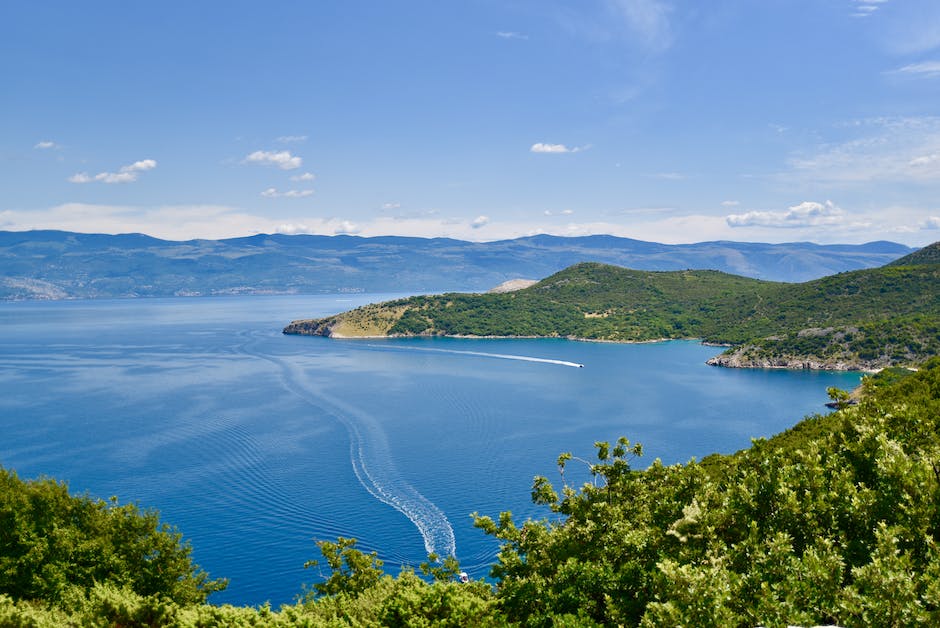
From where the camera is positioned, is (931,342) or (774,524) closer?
(774,524)

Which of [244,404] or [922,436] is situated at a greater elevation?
[922,436]

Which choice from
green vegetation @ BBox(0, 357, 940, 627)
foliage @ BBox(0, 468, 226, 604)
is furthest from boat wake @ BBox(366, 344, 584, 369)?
foliage @ BBox(0, 468, 226, 604)

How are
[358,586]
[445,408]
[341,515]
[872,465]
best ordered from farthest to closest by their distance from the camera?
[445,408]
[341,515]
[358,586]
[872,465]

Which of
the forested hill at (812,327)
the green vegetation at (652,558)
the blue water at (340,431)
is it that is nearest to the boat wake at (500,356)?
the blue water at (340,431)

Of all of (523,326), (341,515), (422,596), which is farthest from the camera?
(523,326)

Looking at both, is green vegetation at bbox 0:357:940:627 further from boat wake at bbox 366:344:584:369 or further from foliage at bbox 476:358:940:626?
boat wake at bbox 366:344:584:369

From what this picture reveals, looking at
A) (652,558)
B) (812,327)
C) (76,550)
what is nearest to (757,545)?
(652,558)

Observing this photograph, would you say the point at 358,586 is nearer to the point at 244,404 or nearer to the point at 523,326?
the point at 244,404

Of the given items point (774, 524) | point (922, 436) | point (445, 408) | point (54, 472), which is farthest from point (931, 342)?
point (54, 472)
